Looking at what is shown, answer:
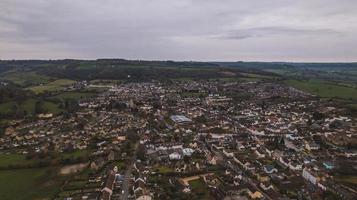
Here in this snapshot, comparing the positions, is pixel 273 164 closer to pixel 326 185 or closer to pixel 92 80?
pixel 326 185

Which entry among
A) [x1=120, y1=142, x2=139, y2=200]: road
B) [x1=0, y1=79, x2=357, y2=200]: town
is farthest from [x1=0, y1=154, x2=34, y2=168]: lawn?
[x1=120, y1=142, x2=139, y2=200]: road

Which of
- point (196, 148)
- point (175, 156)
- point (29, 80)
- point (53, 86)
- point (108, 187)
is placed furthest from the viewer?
point (29, 80)

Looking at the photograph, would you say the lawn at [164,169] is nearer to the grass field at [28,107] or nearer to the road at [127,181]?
the road at [127,181]

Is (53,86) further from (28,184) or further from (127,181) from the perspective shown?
(127,181)

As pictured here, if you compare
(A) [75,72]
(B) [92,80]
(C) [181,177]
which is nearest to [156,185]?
(C) [181,177]

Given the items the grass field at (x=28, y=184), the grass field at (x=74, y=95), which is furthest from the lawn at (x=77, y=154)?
the grass field at (x=74, y=95)

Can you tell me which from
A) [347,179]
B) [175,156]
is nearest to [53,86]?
[175,156]
